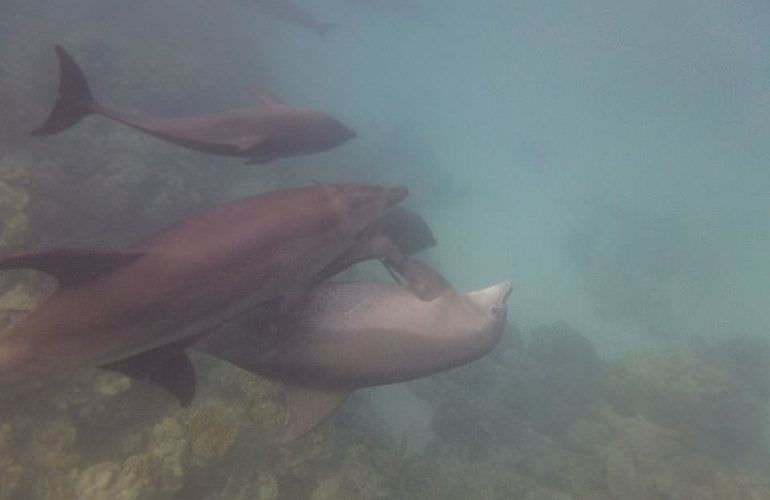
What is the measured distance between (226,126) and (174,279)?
2.47 metres

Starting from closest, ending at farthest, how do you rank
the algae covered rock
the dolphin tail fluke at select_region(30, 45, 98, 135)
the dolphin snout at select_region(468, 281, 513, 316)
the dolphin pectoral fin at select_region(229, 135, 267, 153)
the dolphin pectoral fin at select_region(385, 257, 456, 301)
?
the dolphin pectoral fin at select_region(385, 257, 456, 301) → the dolphin tail fluke at select_region(30, 45, 98, 135) → the dolphin snout at select_region(468, 281, 513, 316) → the dolphin pectoral fin at select_region(229, 135, 267, 153) → the algae covered rock

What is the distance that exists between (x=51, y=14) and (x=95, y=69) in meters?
9.60

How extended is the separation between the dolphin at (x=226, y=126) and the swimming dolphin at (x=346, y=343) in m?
1.68

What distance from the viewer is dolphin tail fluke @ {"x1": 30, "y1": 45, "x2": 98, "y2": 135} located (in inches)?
142

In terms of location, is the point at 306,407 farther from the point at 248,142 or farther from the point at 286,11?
the point at 286,11

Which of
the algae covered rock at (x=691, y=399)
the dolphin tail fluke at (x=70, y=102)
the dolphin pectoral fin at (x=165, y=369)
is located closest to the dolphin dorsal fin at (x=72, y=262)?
the dolphin pectoral fin at (x=165, y=369)

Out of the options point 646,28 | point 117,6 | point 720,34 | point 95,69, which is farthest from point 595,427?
point 646,28

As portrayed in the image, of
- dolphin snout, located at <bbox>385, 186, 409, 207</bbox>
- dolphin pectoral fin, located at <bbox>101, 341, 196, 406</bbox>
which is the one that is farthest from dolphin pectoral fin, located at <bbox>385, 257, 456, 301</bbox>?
dolphin pectoral fin, located at <bbox>101, 341, 196, 406</bbox>

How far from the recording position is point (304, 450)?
6.23 meters

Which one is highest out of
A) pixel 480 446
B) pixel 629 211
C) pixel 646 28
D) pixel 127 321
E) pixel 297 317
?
pixel 646 28

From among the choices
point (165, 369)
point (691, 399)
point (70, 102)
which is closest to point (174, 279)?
point (165, 369)

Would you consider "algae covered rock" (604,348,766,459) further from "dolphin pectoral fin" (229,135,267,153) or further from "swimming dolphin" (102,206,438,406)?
"dolphin pectoral fin" (229,135,267,153)

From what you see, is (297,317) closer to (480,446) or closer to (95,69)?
(480,446)

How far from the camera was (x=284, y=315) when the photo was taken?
2.90 metres
